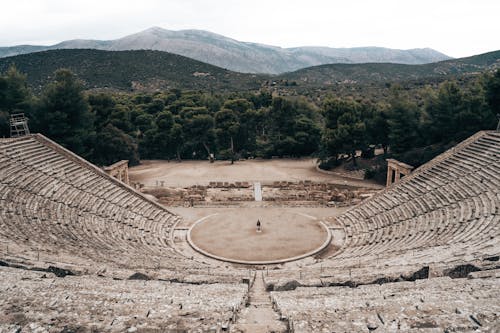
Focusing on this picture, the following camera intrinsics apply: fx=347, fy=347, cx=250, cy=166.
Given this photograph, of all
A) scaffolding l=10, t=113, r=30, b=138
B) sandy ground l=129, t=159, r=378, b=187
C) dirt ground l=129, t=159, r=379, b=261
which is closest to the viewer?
dirt ground l=129, t=159, r=379, b=261

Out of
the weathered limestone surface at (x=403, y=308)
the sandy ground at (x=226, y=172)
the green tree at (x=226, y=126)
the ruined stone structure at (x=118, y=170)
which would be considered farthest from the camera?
the green tree at (x=226, y=126)

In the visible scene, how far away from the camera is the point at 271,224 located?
21.2 metres

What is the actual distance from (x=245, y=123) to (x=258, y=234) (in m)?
26.6

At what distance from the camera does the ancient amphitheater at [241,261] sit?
20.9ft

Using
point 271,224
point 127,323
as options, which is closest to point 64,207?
point 271,224

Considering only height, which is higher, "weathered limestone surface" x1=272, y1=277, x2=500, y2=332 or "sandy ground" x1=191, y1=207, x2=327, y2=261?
"weathered limestone surface" x1=272, y1=277, x2=500, y2=332

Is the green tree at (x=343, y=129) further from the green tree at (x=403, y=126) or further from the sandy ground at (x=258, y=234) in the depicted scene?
the sandy ground at (x=258, y=234)

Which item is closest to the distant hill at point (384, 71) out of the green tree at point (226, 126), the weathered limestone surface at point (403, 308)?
the green tree at point (226, 126)

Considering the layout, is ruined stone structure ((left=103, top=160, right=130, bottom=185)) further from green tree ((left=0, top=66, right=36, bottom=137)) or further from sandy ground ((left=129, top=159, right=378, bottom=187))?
green tree ((left=0, top=66, right=36, bottom=137))

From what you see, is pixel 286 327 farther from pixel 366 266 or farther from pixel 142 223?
pixel 142 223

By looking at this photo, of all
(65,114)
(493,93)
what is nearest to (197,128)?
(65,114)

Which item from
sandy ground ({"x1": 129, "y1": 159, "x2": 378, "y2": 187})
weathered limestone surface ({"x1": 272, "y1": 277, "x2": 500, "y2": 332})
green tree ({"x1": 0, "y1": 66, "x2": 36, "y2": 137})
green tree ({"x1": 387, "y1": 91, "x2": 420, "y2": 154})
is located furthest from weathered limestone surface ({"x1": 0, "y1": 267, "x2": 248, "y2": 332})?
green tree ({"x1": 387, "y1": 91, "x2": 420, "y2": 154})

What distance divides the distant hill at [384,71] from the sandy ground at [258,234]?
7131 cm

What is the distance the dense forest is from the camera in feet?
98.0
